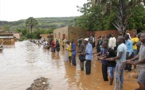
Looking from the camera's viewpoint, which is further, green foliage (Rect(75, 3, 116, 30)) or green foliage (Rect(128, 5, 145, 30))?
green foliage (Rect(75, 3, 116, 30))

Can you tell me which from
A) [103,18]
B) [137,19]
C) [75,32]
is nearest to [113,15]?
[137,19]

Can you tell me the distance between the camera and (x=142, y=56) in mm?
5922

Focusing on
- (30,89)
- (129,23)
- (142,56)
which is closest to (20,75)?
(30,89)

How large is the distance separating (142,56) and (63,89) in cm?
358

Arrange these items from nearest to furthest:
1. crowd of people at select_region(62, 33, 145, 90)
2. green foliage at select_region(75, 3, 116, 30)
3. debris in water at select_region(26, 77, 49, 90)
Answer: crowd of people at select_region(62, 33, 145, 90) < debris in water at select_region(26, 77, 49, 90) < green foliage at select_region(75, 3, 116, 30)

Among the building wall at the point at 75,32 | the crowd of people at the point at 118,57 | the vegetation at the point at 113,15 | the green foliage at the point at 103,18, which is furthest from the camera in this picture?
the building wall at the point at 75,32

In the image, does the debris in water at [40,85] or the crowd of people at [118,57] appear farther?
the debris in water at [40,85]

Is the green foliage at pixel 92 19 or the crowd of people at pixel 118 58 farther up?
the green foliage at pixel 92 19

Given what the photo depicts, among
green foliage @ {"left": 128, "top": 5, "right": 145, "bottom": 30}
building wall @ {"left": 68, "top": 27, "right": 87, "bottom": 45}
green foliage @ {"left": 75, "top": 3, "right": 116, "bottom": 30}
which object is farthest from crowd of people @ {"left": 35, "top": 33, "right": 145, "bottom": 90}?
building wall @ {"left": 68, "top": 27, "right": 87, "bottom": 45}

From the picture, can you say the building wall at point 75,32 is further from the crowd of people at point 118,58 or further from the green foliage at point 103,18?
the crowd of people at point 118,58

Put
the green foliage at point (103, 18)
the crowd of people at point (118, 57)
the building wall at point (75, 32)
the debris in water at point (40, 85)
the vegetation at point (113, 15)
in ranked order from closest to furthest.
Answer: the crowd of people at point (118, 57)
the debris in water at point (40, 85)
the vegetation at point (113, 15)
the green foliage at point (103, 18)
the building wall at point (75, 32)

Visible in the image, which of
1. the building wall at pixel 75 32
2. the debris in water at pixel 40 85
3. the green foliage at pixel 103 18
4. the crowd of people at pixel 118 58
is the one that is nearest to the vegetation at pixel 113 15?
the green foliage at pixel 103 18

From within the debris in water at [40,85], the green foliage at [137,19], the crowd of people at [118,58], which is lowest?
the debris in water at [40,85]

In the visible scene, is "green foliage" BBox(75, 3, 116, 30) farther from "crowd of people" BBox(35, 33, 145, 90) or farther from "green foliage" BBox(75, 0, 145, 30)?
"crowd of people" BBox(35, 33, 145, 90)
